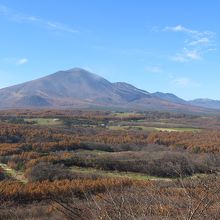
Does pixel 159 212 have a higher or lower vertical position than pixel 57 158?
higher

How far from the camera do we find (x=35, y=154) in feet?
126

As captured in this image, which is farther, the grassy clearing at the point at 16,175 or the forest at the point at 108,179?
the grassy clearing at the point at 16,175

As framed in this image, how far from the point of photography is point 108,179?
2645 centimetres

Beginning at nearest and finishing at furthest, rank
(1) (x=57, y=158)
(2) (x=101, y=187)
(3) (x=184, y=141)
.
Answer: (2) (x=101, y=187) < (1) (x=57, y=158) < (3) (x=184, y=141)

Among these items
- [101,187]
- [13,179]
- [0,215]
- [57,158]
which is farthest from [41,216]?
[57,158]

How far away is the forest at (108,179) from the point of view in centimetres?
578

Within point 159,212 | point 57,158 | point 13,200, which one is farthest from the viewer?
point 57,158

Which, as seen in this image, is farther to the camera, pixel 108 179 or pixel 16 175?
pixel 16 175

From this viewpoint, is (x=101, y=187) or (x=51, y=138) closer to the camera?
(x=101, y=187)

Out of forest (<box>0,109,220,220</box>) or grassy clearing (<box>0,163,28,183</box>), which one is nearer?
forest (<box>0,109,220,220</box>)

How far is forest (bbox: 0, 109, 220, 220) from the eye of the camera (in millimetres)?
5777

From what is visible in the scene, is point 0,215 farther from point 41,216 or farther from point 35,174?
point 35,174

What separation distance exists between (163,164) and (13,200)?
15347mm

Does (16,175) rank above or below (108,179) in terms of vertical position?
below
